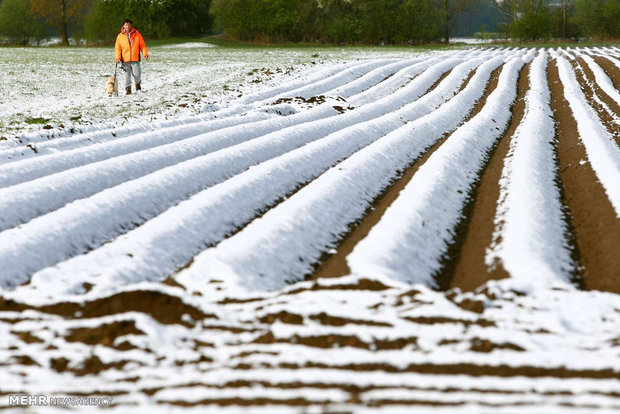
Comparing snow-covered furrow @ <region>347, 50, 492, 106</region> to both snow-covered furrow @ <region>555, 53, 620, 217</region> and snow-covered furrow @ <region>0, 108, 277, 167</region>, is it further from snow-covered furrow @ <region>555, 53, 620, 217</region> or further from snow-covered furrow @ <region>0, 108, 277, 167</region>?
snow-covered furrow @ <region>555, 53, 620, 217</region>

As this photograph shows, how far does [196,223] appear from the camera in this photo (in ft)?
17.5

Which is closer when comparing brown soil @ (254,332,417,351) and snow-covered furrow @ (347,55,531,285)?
brown soil @ (254,332,417,351)

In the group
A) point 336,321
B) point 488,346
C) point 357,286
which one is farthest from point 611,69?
point 336,321

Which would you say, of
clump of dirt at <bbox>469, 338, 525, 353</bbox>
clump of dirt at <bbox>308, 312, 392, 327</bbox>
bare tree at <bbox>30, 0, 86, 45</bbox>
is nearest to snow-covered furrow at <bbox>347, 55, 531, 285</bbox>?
clump of dirt at <bbox>308, 312, 392, 327</bbox>

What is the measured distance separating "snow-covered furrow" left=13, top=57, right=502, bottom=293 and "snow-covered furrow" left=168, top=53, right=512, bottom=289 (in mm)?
277

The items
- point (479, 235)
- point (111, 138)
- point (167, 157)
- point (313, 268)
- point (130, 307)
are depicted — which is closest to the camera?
point (130, 307)

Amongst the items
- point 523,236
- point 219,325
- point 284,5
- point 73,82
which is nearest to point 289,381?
point 219,325

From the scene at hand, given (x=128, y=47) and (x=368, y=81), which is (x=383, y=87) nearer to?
(x=368, y=81)

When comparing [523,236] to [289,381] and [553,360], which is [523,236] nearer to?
[553,360]

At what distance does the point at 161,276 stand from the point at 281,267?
880mm

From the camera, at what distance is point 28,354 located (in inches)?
140

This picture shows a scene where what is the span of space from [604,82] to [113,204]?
1295 cm

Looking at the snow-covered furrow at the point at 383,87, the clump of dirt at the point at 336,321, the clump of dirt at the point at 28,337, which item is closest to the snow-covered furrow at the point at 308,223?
the clump of dirt at the point at 336,321

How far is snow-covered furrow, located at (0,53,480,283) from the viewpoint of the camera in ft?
15.9
